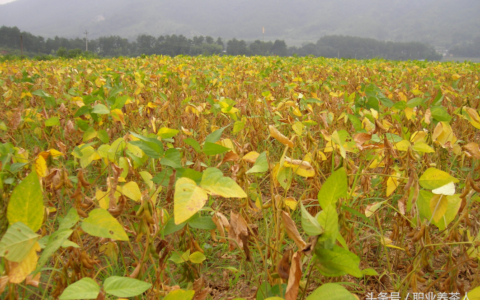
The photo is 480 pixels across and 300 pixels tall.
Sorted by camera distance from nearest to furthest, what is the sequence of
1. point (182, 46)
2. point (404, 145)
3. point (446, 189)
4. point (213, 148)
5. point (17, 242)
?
1. point (17, 242)
2. point (446, 189)
3. point (213, 148)
4. point (404, 145)
5. point (182, 46)

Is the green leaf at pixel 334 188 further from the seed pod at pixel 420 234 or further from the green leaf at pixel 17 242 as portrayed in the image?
the green leaf at pixel 17 242

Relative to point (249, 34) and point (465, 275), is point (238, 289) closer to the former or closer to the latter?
point (465, 275)

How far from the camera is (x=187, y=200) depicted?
53cm

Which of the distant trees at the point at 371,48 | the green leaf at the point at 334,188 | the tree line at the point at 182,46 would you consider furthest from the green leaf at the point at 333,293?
the distant trees at the point at 371,48

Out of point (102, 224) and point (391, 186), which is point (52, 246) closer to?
point (102, 224)

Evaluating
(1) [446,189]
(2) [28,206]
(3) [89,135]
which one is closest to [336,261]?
(1) [446,189]

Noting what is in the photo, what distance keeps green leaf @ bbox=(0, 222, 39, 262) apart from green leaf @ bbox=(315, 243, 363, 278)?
51cm

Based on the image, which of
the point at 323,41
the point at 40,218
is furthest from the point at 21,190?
the point at 323,41

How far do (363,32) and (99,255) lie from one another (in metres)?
189

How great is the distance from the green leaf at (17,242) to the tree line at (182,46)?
34.6 m

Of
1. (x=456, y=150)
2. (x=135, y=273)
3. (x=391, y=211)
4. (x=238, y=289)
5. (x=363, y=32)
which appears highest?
(x=363, y=32)

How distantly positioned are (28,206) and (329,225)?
55cm

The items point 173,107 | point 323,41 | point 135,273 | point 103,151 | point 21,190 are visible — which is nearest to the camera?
point 21,190

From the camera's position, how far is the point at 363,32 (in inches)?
6452
